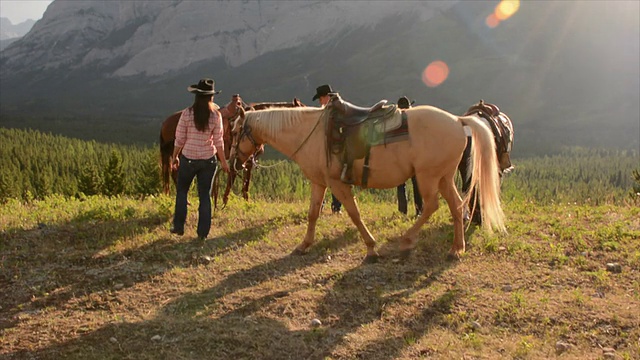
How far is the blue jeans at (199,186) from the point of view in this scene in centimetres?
722

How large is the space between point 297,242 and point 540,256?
3605 millimetres

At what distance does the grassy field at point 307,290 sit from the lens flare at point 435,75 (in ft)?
614

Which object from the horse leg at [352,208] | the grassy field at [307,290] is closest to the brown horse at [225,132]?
the grassy field at [307,290]

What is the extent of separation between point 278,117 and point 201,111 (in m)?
1.14

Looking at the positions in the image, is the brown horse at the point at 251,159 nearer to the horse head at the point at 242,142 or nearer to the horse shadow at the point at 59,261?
the horse head at the point at 242,142

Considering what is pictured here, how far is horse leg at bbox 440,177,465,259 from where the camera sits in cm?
698

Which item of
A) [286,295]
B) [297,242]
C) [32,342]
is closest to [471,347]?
[286,295]

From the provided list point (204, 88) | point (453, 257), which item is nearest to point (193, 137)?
point (204, 88)

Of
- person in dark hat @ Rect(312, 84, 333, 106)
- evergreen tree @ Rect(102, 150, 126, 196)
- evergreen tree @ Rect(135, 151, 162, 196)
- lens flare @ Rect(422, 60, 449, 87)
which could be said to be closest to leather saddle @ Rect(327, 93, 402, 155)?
person in dark hat @ Rect(312, 84, 333, 106)

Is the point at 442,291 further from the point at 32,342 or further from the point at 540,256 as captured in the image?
the point at 32,342

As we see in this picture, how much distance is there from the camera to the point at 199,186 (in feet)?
24.1

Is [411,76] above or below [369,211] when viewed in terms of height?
above

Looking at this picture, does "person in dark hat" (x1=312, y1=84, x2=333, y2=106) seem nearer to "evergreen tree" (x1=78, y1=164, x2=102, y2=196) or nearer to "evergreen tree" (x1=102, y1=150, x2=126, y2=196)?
"evergreen tree" (x1=102, y1=150, x2=126, y2=196)

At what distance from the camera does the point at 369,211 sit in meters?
9.73
